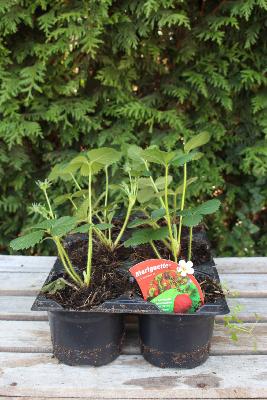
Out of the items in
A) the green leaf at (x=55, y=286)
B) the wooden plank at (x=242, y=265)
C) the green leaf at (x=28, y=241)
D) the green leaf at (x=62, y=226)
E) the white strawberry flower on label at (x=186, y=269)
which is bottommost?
the wooden plank at (x=242, y=265)

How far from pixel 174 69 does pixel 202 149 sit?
0.34 m

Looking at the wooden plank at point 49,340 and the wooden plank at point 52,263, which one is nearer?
the wooden plank at point 49,340

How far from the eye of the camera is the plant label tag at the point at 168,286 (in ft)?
3.43

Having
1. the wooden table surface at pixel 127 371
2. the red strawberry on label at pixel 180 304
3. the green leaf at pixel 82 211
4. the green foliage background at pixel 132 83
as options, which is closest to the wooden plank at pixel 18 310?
the wooden table surface at pixel 127 371

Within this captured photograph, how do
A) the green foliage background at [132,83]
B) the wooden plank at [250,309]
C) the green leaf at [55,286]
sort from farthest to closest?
the green foliage background at [132,83] < the wooden plank at [250,309] < the green leaf at [55,286]

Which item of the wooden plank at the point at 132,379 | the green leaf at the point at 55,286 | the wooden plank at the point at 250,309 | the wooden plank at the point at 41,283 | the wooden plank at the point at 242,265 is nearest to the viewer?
the wooden plank at the point at 132,379

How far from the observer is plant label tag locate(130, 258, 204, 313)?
1047 mm

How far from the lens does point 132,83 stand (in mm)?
1911

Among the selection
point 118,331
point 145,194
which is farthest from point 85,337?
point 145,194

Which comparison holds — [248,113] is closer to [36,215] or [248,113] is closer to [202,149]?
[202,149]

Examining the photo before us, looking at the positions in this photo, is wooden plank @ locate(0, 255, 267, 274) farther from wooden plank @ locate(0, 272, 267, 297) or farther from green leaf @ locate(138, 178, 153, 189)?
green leaf @ locate(138, 178, 153, 189)

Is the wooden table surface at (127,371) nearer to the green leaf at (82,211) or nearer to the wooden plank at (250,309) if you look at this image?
the wooden plank at (250,309)

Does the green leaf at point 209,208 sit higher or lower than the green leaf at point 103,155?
lower

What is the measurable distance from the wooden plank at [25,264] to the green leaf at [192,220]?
65 cm
